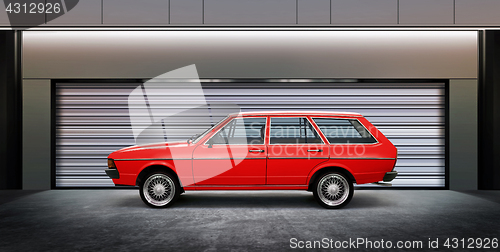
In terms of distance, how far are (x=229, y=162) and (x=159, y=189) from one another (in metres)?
1.43

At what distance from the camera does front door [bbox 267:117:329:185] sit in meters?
5.44

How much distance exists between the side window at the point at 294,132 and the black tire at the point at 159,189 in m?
2.03

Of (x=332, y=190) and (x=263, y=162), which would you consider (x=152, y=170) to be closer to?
(x=263, y=162)

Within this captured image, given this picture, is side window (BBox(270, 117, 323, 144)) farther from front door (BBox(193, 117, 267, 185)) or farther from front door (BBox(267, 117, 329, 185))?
front door (BBox(193, 117, 267, 185))

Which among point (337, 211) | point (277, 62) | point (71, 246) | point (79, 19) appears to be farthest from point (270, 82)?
point (71, 246)

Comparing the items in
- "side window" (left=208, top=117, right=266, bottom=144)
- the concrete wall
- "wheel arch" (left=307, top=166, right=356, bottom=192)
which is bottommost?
"wheel arch" (left=307, top=166, right=356, bottom=192)

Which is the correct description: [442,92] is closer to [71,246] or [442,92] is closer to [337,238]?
[337,238]

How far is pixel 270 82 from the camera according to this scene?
7.93 meters

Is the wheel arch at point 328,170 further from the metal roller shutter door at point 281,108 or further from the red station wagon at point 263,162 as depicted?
the metal roller shutter door at point 281,108

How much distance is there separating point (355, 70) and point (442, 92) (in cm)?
239

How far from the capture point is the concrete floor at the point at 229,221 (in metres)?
3.87

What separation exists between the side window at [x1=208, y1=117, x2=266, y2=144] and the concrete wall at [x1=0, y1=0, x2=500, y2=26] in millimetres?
3161

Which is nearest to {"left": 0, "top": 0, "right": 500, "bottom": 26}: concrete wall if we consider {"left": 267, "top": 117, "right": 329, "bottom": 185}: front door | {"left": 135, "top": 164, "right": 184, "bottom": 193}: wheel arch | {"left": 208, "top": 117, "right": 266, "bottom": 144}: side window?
{"left": 208, "top": 117, "right": 266, "bottom": 144}: side window

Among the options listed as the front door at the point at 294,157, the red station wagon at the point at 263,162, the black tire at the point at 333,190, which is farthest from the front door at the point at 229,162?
the black tire at the point at 333,190
